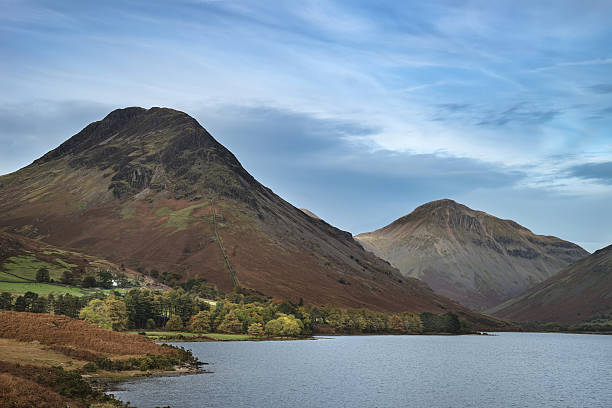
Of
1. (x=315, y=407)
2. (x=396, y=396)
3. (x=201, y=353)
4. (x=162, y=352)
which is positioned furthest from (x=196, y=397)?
(x=201, y=353)

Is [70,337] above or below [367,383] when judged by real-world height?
above

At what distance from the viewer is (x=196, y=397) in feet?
281

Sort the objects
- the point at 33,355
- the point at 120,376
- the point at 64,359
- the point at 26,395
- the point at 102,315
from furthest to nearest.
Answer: the point at 102,315, the point at 120,376, the point at 64,359, the point at 33,355, the point at 26,395

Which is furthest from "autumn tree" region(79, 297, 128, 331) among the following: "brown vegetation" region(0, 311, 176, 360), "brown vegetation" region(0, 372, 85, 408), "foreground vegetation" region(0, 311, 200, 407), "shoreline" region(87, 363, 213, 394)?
"brown vegetation" region(0, 372, 85, 408)

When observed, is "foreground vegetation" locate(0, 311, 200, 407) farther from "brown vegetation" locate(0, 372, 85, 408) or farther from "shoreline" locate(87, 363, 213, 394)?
"shoreline" locate(87, 363, 213, 394)

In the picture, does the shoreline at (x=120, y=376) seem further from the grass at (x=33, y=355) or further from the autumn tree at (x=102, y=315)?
the autumn tree at (x=102, y=315)

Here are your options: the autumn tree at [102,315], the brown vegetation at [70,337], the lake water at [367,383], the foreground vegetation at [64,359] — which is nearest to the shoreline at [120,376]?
the foreground vegetation at [64,359]

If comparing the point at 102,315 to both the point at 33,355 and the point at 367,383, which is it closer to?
the point at 33,355

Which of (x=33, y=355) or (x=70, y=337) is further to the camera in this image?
(x=70, y=337)

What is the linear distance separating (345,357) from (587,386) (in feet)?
225

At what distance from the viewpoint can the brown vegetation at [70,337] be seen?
10456 cm

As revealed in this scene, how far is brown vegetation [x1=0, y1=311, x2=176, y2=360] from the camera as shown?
105 m

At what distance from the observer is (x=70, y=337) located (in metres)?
112

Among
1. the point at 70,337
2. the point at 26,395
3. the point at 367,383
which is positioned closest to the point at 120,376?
the point at 70,337
